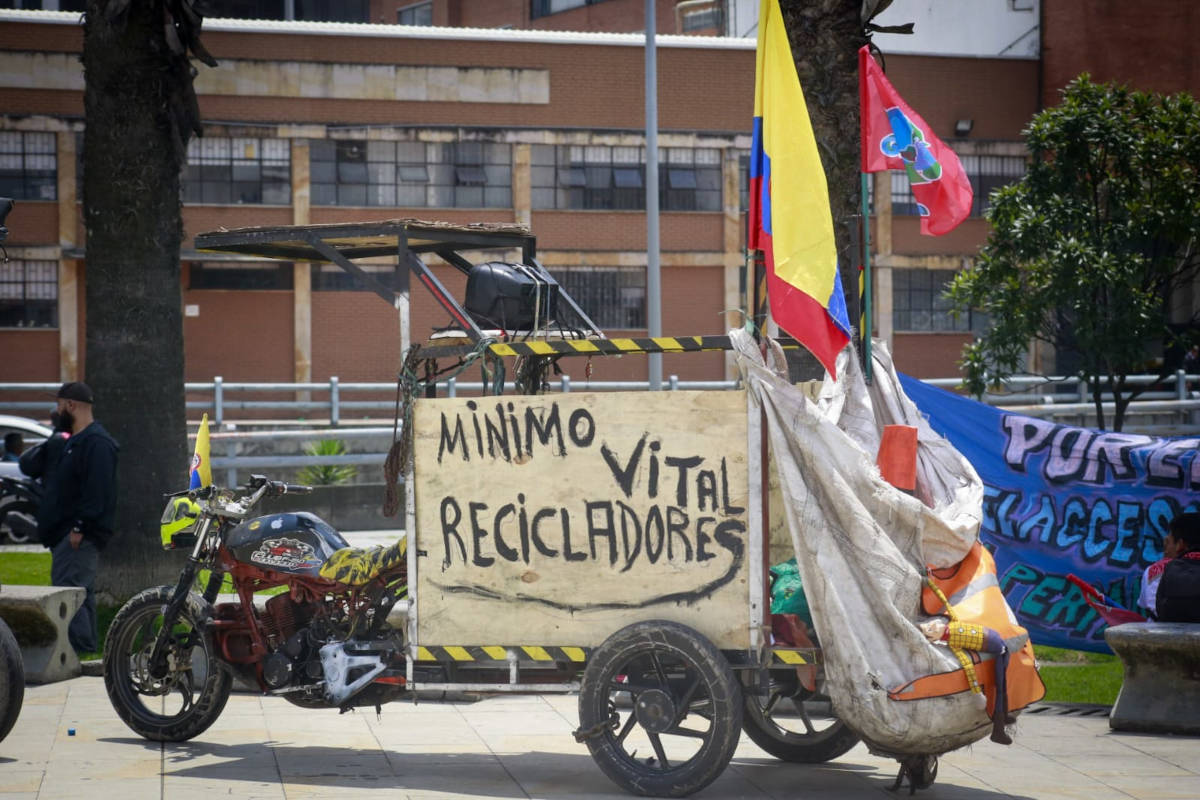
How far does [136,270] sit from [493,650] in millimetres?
5474

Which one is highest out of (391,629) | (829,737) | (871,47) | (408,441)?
(871,47)

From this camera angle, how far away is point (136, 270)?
10617 millimetres

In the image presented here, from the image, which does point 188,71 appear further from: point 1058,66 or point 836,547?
point 1058,66

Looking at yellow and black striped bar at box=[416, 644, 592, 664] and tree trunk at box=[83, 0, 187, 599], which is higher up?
tree trunk at box=[83, 0, 187, 599]

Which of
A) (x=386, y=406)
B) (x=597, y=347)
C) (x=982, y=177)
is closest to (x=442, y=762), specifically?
(x=597, y=347)

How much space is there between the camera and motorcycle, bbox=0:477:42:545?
1711cm

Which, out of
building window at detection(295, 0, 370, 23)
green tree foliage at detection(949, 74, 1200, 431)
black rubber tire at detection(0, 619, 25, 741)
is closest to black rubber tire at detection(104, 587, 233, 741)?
black rubber tire at detection(0, 619, 25, 741)

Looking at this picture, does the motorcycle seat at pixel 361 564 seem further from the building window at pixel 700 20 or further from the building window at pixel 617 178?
the building window at pixel 700 20

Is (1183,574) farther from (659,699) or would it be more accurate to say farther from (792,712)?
(659,699)

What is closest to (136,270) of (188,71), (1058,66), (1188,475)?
(188,71)

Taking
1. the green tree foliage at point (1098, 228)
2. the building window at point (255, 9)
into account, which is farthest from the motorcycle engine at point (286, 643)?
the building window at point (255, 9)

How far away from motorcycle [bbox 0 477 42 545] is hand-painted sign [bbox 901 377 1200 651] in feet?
38.8

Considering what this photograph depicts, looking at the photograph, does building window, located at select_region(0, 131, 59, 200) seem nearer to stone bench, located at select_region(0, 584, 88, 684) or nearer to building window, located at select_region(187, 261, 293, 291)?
building window, located at select_region(187, 261, 293, 291)

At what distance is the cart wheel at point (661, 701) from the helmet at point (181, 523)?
237 cm
